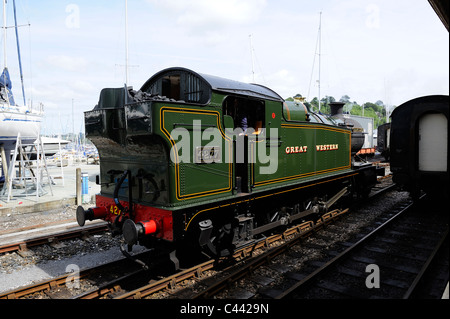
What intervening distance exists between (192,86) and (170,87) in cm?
73

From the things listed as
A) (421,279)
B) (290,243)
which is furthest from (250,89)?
(421,279)

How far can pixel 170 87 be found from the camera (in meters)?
6.45

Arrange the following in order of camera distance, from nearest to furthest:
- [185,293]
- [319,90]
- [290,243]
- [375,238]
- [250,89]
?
[185,293]
[250,89]
[290,243]
[375,238]
[319,90]

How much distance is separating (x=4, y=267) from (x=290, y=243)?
243 inches

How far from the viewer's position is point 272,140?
6.81m

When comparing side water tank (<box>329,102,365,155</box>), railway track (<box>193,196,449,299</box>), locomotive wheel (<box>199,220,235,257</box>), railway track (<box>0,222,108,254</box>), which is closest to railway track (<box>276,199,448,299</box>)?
railway track (<box>193,196,449,299</box>)

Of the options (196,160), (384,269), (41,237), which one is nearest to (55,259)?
(41,237)

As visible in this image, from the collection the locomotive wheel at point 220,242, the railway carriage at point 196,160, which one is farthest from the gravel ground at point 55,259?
the locomotive wheel at point 220,242

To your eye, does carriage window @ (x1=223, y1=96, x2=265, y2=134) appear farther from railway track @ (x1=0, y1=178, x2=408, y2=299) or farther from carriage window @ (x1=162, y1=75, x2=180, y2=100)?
railway track @ (x1=0, y1=178, x2=408, y2=299)

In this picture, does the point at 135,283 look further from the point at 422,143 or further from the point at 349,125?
the point at 349,125

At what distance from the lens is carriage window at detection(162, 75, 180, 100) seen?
20.9 ft

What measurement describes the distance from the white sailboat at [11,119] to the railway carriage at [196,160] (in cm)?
1125

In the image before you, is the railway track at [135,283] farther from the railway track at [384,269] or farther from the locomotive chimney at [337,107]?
the locomotive chimney at [337,107]
